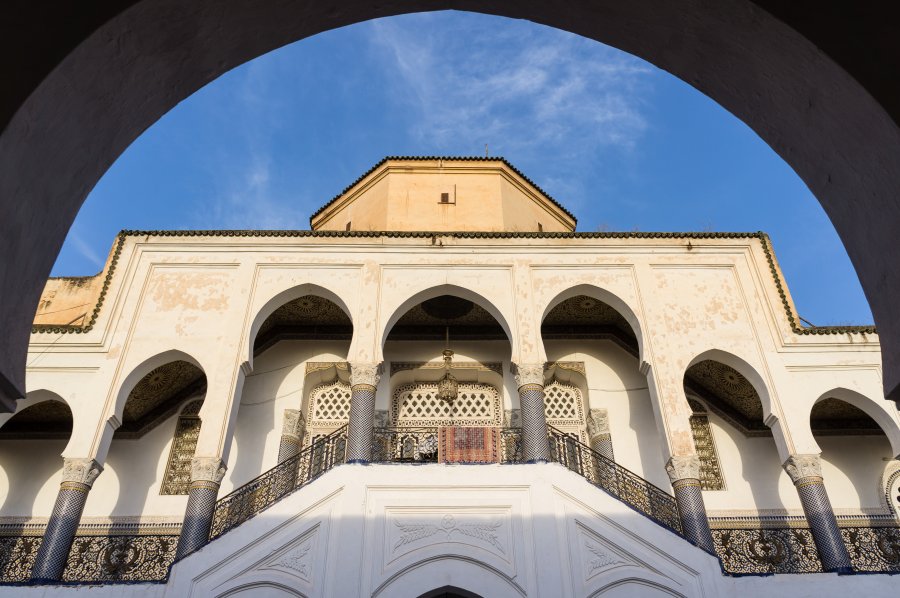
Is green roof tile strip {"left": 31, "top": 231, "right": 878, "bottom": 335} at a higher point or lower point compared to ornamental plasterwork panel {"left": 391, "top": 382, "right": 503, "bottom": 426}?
higher

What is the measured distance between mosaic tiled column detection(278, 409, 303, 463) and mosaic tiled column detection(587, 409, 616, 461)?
4745 millimetres

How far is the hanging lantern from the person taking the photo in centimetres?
1119

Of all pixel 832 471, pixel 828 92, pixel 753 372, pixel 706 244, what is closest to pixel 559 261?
pixel 706 244

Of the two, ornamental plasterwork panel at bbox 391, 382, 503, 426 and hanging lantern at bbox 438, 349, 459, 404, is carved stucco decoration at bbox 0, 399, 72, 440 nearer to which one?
ornamental plasterwork panel at bbox 391, 382, 503, 426

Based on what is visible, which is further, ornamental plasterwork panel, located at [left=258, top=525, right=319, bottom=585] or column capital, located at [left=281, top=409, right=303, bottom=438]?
column capital, located at [left=281, top=409, right=303, bottom=438]

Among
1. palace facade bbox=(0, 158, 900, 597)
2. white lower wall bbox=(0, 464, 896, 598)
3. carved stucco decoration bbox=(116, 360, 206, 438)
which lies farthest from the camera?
carved stucco decoration bbox=(116, 360, 206, 438)

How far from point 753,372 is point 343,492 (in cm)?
586

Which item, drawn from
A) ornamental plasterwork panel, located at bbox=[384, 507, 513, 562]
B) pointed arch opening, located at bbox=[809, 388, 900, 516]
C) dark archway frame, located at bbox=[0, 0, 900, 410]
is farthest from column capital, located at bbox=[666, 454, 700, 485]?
dark archway frame, located at bbox=[0, 0, 900, 410]

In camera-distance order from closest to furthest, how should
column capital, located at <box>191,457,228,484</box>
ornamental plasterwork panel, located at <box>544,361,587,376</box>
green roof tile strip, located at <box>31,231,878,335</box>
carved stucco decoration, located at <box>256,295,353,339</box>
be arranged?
column capital, located at <box>191,457,228,484</box>, green roof tile strip, located at <box>31,231,878,335</box>, carved stucco decoration, located at <box>256,295,353,339</box>, ornamental plasterwork panel, located at <box>544,361,587,376</box>

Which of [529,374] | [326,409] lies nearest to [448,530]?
[529,374]

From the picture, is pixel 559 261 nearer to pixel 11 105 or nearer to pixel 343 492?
pixel 343 492

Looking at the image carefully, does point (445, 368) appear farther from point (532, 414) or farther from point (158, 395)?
point (158, 395)

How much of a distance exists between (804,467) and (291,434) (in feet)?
24.3

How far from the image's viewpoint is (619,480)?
9.48 m
